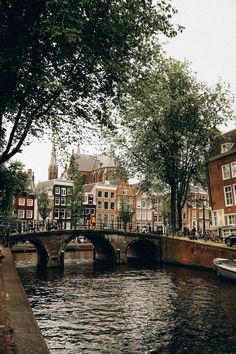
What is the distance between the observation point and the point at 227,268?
73.4 feet

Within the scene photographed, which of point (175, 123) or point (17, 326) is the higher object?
point (175, 123)

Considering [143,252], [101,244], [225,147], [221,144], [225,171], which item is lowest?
[143,252]

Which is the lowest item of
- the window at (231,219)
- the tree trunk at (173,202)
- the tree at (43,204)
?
the window at (231,219)

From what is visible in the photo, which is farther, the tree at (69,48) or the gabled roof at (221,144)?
the gabled roof at (221,144)

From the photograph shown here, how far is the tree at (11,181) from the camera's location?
1448 inches

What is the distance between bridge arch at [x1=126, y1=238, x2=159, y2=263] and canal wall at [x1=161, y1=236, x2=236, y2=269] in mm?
1729

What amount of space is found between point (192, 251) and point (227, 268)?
28.8 ft

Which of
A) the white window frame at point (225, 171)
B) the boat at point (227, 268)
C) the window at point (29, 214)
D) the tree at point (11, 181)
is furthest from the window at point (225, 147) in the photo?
the window at point (29, 214)

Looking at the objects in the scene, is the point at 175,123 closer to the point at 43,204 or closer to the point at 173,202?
the point at 173,202

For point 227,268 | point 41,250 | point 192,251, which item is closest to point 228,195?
point 192,251

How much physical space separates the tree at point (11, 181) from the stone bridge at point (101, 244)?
6.42m

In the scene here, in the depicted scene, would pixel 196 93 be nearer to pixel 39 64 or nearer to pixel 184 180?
pixel 184 180

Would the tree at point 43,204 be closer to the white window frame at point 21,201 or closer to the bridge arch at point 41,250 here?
the white window frame at point 21,201

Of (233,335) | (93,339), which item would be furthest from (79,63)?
(233,335)
